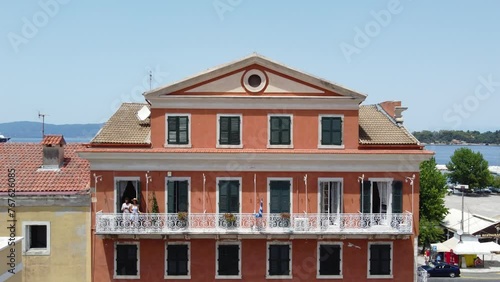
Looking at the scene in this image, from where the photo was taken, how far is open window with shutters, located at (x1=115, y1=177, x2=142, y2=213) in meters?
25.9

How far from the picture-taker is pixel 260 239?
2619 cm

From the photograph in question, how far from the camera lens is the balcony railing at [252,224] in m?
25.0

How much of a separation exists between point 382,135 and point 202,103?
10251 mm

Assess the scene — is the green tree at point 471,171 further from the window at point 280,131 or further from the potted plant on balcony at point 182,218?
the potted plant on balcony at point 182,218

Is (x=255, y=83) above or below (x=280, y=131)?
above

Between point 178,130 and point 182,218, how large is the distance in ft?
15.5

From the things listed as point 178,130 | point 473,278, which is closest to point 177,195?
point 178,130

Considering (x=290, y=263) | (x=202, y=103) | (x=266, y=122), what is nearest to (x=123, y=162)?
(x=202, y=103)

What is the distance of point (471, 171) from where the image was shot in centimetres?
10644

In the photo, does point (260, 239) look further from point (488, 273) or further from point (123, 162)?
point (488, 273)

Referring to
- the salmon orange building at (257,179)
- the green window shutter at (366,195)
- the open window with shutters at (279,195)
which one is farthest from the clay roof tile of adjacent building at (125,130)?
the green window shutter at (366,195)

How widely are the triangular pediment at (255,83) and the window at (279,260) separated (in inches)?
332

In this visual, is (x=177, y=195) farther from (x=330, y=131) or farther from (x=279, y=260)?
(x=330, y=131)

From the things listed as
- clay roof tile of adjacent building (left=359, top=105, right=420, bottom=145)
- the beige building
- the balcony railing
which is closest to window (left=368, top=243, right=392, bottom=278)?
the balcony railing
